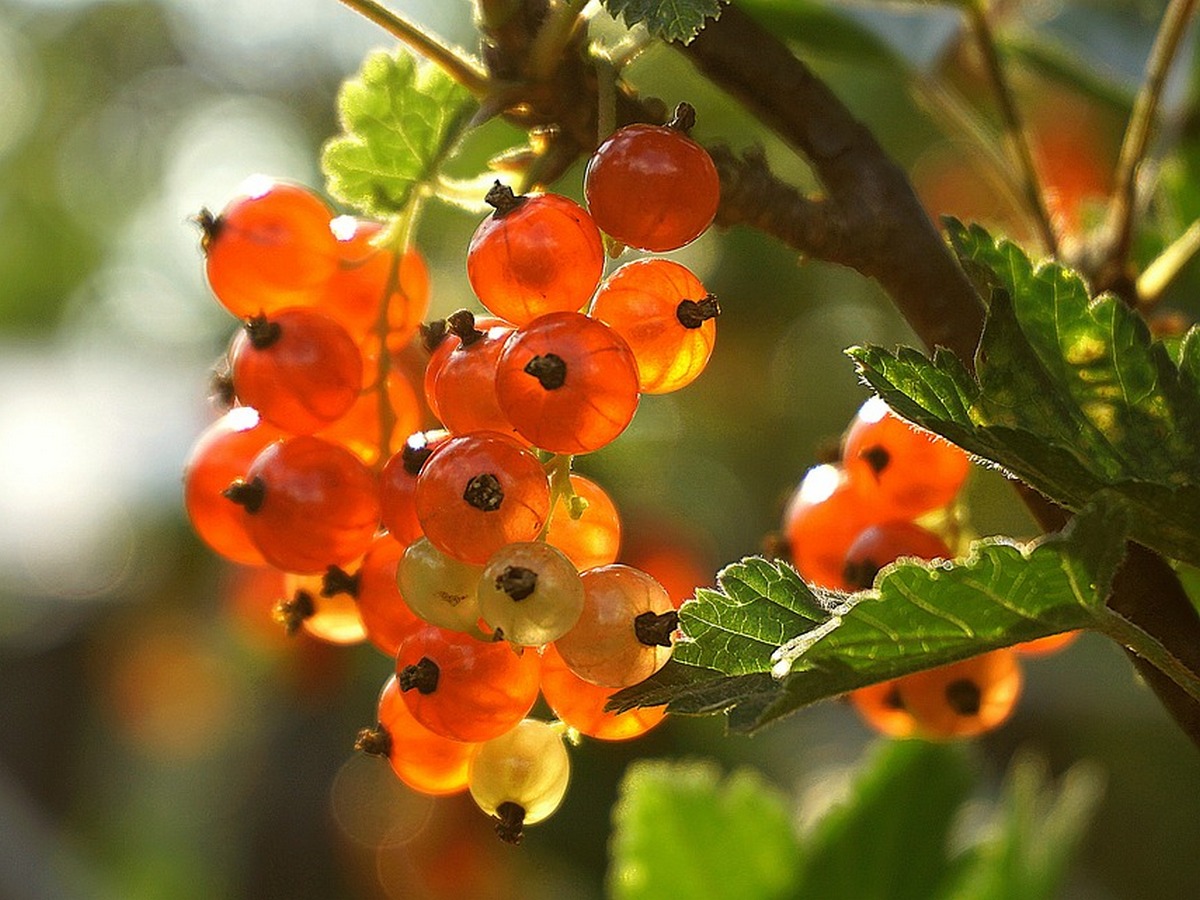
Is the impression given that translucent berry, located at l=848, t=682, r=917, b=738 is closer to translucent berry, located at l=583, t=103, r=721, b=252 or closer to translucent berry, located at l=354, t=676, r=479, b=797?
translucent berry, located at l=354, t=676, r=479, b=797

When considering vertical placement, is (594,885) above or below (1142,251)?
below

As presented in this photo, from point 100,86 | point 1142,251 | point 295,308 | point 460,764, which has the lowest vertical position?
point 100,86

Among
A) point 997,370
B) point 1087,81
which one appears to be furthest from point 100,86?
point 997,370

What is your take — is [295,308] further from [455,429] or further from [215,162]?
[215,162]

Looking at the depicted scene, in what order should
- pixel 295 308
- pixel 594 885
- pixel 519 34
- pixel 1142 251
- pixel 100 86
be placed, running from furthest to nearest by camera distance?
1. pixel 100 86
2. pixel 594 885
3. pixel 1142 251
4. pixel 295 308
5. pixel 519 34

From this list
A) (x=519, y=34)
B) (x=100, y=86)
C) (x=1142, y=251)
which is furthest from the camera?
(x=100, y=86)

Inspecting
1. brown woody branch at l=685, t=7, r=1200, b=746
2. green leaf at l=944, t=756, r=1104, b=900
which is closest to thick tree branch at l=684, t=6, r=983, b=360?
brown woody branch at l=685, t=7, r=1200, b=746

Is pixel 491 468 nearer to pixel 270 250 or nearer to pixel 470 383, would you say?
pixel 470 383
